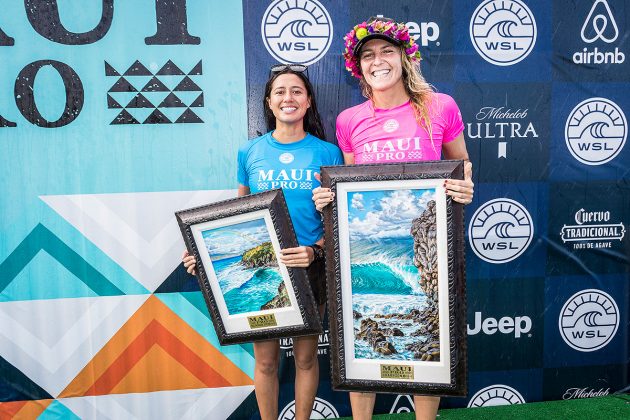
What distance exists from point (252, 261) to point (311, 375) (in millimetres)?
627

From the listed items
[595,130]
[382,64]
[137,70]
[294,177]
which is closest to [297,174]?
[294,177]

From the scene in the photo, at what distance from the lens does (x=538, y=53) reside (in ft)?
8.09

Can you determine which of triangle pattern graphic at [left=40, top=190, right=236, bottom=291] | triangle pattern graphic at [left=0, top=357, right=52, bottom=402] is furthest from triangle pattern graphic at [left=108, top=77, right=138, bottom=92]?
triangle pattern graphic at [left=0, top=357, right=52, bottom=402]

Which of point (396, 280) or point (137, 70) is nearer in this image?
point (396, 280)

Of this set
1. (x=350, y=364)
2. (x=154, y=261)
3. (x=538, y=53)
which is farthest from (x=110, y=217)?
(x=538, y=53)

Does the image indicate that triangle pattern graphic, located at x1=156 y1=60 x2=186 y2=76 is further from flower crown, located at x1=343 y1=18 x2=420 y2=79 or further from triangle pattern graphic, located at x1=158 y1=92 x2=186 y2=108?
flower crown, located at x1=343 y1=18 x2=420 y2=79

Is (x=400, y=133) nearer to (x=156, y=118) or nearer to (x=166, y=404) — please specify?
(x=156, y=118)

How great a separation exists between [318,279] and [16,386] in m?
1.81

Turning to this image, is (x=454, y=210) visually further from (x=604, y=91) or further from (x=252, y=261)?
(x=604, y=91)

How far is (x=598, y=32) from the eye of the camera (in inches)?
97.9

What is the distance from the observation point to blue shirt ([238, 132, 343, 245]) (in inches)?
77.5

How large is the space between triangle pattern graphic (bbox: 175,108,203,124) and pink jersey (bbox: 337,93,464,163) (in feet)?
2.94

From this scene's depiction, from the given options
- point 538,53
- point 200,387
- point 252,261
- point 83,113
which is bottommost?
point 200,387

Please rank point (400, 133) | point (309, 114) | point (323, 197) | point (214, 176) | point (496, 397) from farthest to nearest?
point (496, 397), point (214, 176), point (309, 114), point (400, 133), point (323, 197)
